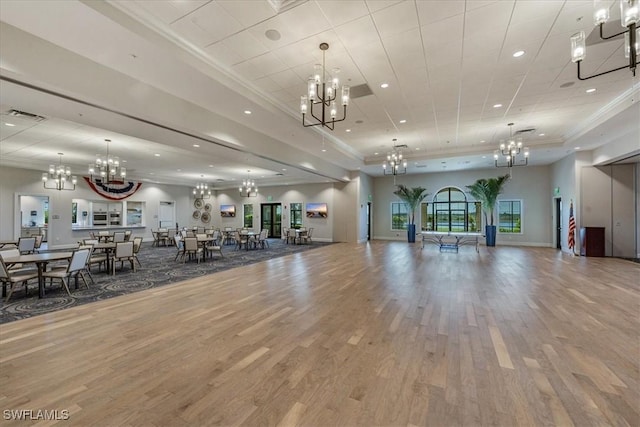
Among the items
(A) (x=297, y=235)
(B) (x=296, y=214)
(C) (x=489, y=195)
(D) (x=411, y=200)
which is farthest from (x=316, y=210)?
(C) (x=489, y=195)

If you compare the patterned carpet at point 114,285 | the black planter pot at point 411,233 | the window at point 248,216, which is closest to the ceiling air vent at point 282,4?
the patterned carpet at point 114,285

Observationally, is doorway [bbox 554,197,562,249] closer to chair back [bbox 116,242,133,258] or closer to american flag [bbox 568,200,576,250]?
american flag [bbox 568,200,576,250]

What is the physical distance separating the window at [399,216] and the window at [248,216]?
904 cm

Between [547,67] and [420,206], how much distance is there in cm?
1010

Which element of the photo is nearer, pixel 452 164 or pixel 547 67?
pixel 547 67

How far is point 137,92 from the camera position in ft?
14.8

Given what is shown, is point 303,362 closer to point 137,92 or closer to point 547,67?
point 137,92

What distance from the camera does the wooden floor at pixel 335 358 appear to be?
1.89m

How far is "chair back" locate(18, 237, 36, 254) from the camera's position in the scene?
7809 mm

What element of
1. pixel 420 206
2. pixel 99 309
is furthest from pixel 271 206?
pixel 99 309

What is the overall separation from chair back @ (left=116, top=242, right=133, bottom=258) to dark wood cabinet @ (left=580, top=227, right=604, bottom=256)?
1386cm

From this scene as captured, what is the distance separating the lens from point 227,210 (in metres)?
18.1

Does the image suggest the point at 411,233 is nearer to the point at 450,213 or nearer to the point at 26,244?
the point at 450,213

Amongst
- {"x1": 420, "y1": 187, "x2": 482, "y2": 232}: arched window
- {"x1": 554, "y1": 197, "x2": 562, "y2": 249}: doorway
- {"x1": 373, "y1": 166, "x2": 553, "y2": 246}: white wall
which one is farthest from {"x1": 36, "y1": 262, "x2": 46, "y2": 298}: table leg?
{"x1": 554, "y1": 197, "x2": 562, "y2": 249}: doorway
